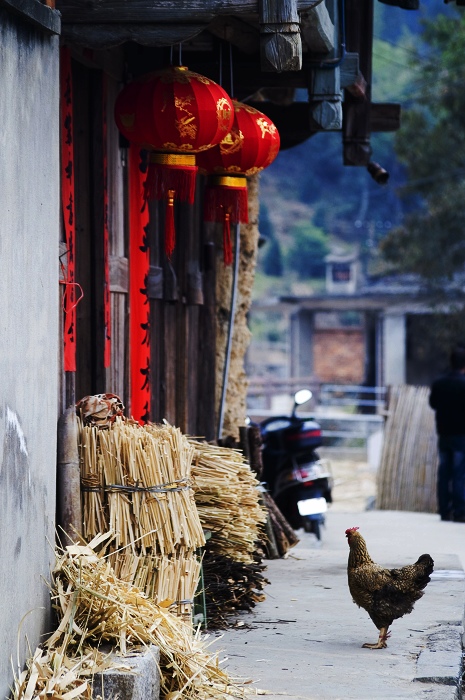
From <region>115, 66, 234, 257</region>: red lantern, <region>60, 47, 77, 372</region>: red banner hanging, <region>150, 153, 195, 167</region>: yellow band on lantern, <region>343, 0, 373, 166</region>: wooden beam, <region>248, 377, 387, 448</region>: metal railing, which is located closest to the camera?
<region>60, 47, 77, 372</region>: red banner hanging

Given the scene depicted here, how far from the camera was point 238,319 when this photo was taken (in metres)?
8.93

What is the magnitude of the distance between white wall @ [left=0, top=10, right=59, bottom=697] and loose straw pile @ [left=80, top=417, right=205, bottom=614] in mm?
354

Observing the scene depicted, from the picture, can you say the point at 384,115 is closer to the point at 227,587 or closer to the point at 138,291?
the point at 138,291

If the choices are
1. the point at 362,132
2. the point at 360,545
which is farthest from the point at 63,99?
the point at 362,132

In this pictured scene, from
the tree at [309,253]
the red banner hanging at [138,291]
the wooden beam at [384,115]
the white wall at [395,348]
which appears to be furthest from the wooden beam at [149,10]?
the tree at [309,253]

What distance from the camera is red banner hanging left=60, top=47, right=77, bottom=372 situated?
16.8 feet

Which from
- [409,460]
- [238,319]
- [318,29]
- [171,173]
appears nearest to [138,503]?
[171,173]

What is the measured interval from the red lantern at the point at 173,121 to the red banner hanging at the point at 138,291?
91cm

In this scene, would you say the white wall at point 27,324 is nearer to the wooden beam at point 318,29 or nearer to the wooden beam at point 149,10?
the wooden beam at point 149,10

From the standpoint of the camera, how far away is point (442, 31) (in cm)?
2264

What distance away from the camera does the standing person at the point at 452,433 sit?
11.4m

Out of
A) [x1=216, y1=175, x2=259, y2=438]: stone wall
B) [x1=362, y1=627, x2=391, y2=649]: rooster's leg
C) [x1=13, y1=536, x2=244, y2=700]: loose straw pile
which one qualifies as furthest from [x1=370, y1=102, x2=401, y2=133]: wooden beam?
[x1=13, y1=536, x2=244, y2=700]: loose straw pile

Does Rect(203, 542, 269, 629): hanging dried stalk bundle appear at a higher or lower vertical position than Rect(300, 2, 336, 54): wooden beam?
lower

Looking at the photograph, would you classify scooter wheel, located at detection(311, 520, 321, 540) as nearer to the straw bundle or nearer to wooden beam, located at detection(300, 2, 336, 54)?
the straw bundle
